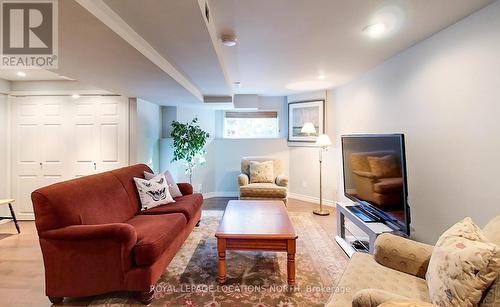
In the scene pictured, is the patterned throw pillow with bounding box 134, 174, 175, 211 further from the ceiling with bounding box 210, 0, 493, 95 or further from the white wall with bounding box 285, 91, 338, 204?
the white wall with bounding box 285, 91, 338, 204

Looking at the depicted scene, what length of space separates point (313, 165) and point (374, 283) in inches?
155

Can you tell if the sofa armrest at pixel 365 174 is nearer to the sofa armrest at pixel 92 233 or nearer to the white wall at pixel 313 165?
the white wall at pixel 313 165

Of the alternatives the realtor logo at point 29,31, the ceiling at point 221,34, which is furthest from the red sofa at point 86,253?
the ceiling at point 221,34

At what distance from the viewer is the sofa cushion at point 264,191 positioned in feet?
14.7

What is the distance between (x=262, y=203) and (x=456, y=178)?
210 cm

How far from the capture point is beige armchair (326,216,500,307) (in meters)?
1.28


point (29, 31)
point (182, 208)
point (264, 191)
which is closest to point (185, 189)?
point (182, 208)

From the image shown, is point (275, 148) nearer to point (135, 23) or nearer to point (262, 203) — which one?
point (262, 203)

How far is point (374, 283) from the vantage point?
150cm

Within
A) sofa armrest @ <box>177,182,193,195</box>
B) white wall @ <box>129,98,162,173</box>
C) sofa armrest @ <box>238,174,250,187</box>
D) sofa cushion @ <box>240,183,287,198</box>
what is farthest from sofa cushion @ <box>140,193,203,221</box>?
white wall @ <box>129,98,162,173</box>

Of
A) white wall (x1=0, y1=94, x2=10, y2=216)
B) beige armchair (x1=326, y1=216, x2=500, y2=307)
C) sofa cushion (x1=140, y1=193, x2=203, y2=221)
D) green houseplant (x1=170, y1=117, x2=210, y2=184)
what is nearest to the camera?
beige armchair (x1=326, y1=216, x2=500, y2=307)

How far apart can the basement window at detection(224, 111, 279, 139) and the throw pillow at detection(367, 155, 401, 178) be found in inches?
140

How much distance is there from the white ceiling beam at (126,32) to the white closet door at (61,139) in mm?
1905

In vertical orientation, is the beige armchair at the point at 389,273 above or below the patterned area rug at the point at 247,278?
above
